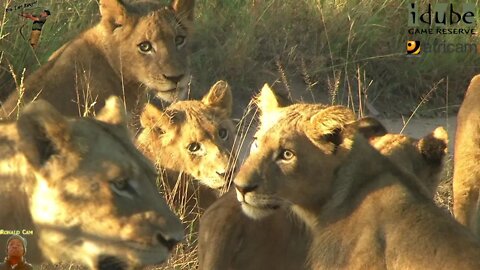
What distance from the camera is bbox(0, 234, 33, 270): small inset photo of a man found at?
14.6 feet

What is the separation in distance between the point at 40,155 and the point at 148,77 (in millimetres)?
3381

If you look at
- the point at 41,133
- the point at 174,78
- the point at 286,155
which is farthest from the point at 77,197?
the point at 174,78

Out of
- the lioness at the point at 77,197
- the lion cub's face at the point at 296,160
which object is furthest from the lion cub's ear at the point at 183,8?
the lioness at the point at 77,197

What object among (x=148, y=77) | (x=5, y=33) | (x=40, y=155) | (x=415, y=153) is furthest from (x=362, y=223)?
(x=5, y=33)

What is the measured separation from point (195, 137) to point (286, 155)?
4.33 ft

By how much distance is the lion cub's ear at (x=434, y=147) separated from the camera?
19.8 ft

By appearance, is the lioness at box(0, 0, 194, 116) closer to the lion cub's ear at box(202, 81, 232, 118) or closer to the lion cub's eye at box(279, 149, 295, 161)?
the lion cub's ear at box(202, 81, 232, 118)

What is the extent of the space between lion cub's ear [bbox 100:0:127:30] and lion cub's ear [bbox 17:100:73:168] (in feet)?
11.3

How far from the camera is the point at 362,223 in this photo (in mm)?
5098

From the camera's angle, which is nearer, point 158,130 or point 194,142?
point 194,142

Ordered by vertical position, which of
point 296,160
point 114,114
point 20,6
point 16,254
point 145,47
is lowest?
point 20,6

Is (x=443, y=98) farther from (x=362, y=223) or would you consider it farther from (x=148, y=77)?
(x=362, y=223)

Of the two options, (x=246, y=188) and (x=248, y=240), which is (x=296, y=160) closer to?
(x=246, y=188)

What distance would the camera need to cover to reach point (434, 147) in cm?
602
